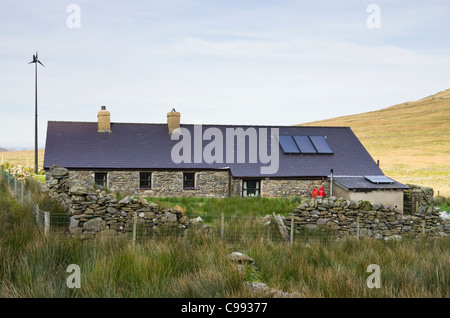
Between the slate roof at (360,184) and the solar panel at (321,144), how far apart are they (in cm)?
305

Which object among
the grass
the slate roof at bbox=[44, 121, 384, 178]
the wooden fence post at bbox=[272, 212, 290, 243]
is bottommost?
the wooden fence post at bbox=[272, 212, 290, 243]

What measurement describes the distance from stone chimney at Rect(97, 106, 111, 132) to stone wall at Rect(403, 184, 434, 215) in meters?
18.2

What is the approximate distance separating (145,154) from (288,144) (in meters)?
8.93

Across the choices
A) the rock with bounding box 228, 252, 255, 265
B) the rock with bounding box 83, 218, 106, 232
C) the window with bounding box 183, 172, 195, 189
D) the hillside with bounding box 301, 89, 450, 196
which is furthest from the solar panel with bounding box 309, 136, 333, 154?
the rock with bounding box 228, 252, 255, 265

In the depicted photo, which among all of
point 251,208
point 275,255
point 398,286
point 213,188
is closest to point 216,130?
point 213,188

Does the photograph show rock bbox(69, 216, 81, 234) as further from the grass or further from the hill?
the hill

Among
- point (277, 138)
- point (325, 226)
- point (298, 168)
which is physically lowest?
point (325, 226)

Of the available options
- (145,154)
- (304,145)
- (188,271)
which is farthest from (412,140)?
(188,271)

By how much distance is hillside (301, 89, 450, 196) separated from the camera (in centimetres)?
5541

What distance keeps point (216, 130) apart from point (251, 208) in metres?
10.9

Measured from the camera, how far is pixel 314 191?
24391 mm

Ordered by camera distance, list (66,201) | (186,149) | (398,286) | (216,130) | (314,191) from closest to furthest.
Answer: (398,286), (66,201), (314,191), (186,149), (216,130)

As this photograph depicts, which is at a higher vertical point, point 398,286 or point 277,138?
point 277,138
